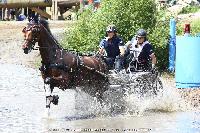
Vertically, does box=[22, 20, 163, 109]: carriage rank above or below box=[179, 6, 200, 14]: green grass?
below

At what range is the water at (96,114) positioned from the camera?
1161cm

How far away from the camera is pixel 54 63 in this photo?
12.9 m

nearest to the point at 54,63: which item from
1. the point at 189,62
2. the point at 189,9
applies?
the point at 189,62

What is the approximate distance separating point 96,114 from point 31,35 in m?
2.14

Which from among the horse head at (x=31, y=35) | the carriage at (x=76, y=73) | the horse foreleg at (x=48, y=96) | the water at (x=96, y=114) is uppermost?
the horse head at (x=31, y=35)

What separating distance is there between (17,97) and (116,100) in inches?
123

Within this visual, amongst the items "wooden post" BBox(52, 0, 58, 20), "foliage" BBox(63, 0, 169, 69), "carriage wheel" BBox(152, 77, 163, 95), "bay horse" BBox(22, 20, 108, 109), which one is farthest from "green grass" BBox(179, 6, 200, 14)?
"bay horse" BBox(22, 20, 108, 109)

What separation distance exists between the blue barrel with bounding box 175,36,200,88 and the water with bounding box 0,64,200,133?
0.42 meters

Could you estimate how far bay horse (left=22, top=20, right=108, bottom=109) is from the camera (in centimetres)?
1284

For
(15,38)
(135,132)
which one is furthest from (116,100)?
(15,38)

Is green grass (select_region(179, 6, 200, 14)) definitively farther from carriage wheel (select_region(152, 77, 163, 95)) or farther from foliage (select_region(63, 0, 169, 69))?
carriage wheel (select_region(152, 77, 163, 95))

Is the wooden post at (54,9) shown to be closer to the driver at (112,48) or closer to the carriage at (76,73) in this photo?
the driver at (112,48)

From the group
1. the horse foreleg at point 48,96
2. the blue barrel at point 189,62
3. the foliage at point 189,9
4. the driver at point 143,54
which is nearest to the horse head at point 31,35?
the horse foreleg at point 48,96

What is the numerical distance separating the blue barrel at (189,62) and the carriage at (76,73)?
1.73 m
